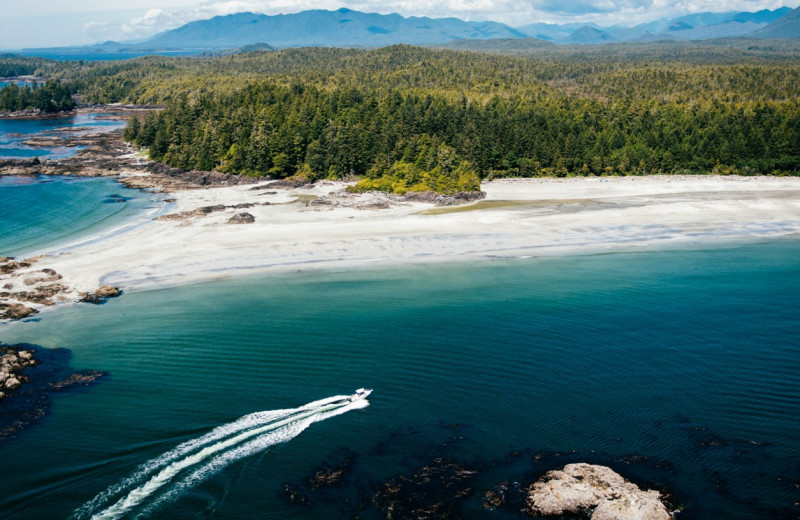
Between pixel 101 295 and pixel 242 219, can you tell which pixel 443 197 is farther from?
pixel 101 295

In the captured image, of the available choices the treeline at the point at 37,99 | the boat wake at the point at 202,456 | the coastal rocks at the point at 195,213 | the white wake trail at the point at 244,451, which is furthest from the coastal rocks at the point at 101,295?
the treeline at the point at 37,99

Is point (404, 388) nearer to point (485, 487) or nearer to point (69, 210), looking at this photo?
point (485, 487)

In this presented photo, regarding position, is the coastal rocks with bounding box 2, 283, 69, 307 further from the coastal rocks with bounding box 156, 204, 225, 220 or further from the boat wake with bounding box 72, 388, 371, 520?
the boat wake with bounding box 72, 388, 371, 520

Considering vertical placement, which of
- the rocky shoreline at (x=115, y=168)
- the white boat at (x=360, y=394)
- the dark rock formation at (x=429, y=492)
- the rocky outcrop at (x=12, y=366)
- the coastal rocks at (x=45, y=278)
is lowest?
the dark rock formation at (x=429, y=492)


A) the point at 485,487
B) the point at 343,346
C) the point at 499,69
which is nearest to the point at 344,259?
the point at 343,346

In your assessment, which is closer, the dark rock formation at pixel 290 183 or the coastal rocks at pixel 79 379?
the coastal rocks at pixel 79 379

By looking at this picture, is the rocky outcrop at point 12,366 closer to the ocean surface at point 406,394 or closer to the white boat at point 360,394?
the ocean surface at point 406,394
